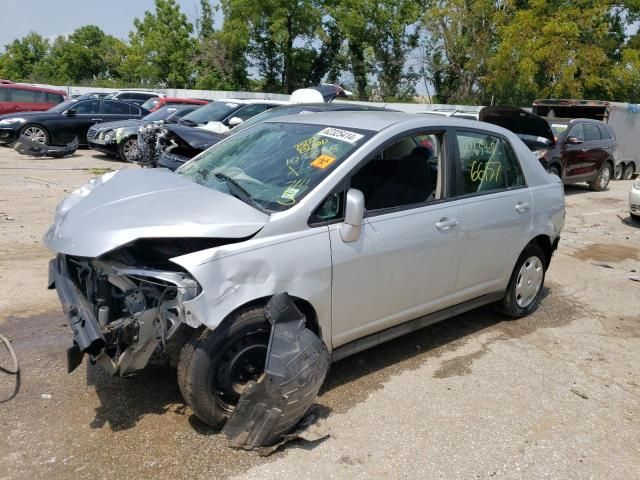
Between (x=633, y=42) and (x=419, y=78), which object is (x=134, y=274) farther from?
(x=419, y=78)

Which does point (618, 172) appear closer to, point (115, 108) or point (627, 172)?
point (627, 172)

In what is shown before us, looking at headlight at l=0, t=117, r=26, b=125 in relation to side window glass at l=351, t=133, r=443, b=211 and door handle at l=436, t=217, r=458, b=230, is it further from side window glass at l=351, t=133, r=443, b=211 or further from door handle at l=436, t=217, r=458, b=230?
door handle at l=436, t=217, r=458, b=230

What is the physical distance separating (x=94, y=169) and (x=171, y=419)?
34.1 feet

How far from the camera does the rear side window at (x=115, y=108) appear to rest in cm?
1562

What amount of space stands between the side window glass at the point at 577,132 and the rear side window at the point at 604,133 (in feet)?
3.72

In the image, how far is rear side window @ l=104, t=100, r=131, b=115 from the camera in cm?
1562

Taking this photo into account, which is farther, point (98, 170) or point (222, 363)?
point (98, 170)

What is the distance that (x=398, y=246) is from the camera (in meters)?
3.74

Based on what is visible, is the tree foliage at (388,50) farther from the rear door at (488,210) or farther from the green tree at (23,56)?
the rear door at (488,210)

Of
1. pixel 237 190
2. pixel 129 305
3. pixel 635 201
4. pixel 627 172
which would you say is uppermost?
pixel 237 190

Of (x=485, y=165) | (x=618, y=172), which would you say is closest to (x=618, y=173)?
(x=618, y=172)

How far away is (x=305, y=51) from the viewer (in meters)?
44.4

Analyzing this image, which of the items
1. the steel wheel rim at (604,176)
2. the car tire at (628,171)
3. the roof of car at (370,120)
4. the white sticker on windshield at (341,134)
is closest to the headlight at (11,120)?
the roof of car at (370,120)

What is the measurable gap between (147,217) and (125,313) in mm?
559
